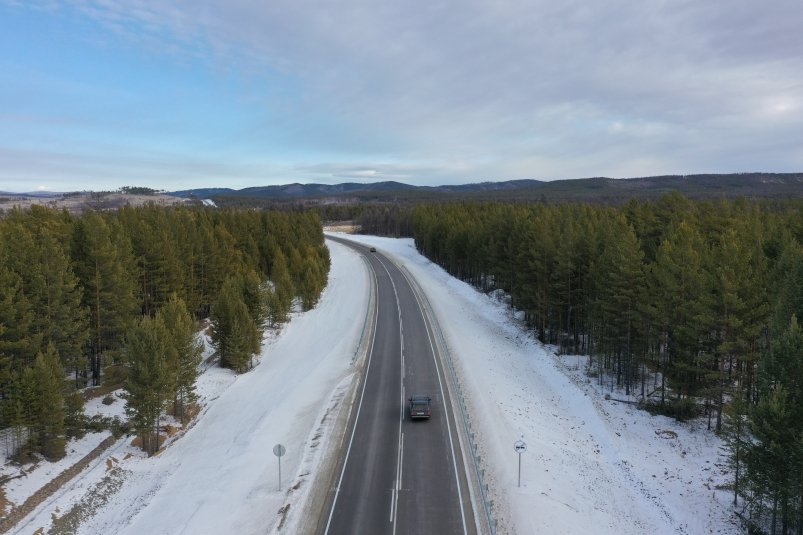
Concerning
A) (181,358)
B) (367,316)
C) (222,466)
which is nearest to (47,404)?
(181,358)

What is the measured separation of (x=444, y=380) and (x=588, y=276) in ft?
54.2

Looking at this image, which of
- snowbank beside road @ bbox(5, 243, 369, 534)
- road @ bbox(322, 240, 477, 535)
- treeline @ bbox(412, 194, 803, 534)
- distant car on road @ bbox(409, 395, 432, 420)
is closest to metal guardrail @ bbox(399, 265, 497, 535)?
road @ bbox(322, 240, 477, 535)

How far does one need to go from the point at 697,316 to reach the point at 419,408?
1731 cm

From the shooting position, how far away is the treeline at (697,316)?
18.6m

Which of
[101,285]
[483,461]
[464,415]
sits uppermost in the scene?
[101,285]

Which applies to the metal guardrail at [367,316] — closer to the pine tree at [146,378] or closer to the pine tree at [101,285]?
the pine tree at [146,378]

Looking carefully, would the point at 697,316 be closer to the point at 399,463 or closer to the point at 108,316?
the point at 399,463

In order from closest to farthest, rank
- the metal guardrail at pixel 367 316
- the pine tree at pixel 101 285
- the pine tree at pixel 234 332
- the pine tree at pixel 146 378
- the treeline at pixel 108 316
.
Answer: the treeline at pixel 108 316, the pine tree at pixel 146 378, the pine tree at pixel 101 285, the pine tree at pixel 234 332, the metal guardrail at pixel 367 316

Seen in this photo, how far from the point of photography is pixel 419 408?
93.1 feet

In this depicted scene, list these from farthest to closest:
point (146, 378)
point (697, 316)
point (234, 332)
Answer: point (234, 332) → point (697, 316) → point (146, 378)

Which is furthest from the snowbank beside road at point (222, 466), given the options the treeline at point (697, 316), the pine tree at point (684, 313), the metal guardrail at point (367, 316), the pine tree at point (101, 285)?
the pine tree at point (684, 313)

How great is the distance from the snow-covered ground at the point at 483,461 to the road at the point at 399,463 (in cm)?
154

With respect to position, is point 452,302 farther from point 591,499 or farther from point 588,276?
point 591,499

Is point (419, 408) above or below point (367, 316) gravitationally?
above
